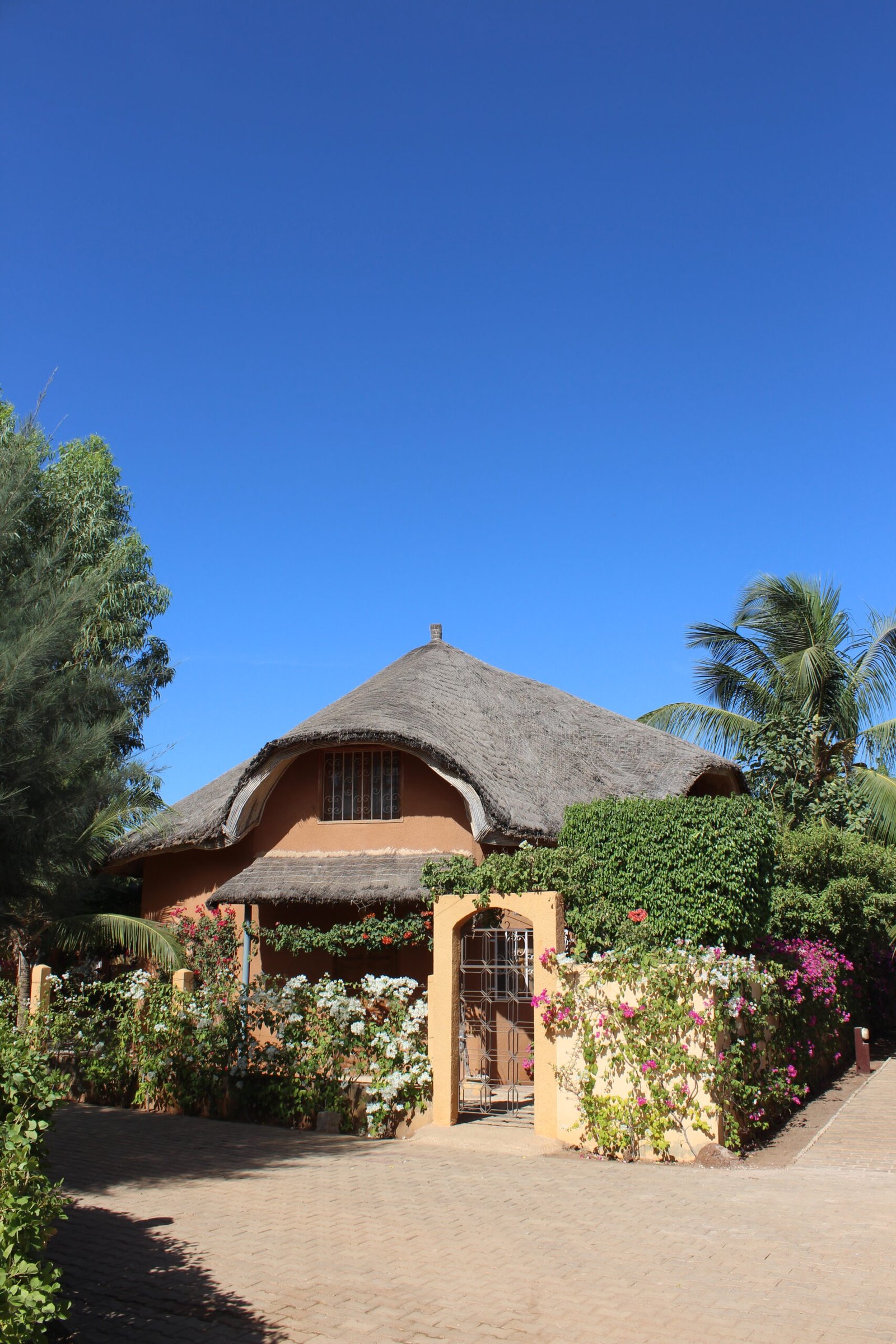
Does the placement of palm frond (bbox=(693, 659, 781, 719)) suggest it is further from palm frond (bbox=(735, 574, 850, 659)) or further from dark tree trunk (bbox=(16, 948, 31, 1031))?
dark tree trunk (bbox=(16, 948, 31, 1031))

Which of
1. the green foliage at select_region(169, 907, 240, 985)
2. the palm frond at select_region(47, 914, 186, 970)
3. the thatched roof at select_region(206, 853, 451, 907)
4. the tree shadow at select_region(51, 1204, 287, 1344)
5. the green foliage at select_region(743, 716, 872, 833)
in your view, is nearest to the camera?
the tree shadow at select_region(51, 1204, 287, 1344)

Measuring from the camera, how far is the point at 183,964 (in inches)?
616

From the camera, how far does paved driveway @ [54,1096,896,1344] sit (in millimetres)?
5270

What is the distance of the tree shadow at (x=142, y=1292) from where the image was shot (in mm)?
5102

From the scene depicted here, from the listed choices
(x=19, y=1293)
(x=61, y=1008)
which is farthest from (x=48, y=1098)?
(x=61, y=1008)

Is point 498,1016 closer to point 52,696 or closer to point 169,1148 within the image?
point 169,1148

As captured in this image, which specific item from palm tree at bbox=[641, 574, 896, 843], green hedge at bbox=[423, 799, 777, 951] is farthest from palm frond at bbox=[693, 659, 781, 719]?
green hedge at bbox=[423, 799, 777, 951]

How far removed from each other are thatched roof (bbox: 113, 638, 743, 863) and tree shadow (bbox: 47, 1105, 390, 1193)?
4.49 metres

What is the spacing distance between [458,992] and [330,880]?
12.9ft

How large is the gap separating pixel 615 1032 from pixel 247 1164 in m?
3.67

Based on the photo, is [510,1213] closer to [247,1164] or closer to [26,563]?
[247,1164]

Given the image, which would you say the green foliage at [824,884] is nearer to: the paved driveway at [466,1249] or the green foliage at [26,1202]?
the paved driveway at [466,1249]

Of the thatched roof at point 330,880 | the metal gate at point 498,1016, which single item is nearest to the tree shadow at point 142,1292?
the metal gate at point 498,1016

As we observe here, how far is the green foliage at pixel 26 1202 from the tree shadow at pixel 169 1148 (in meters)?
3.65
